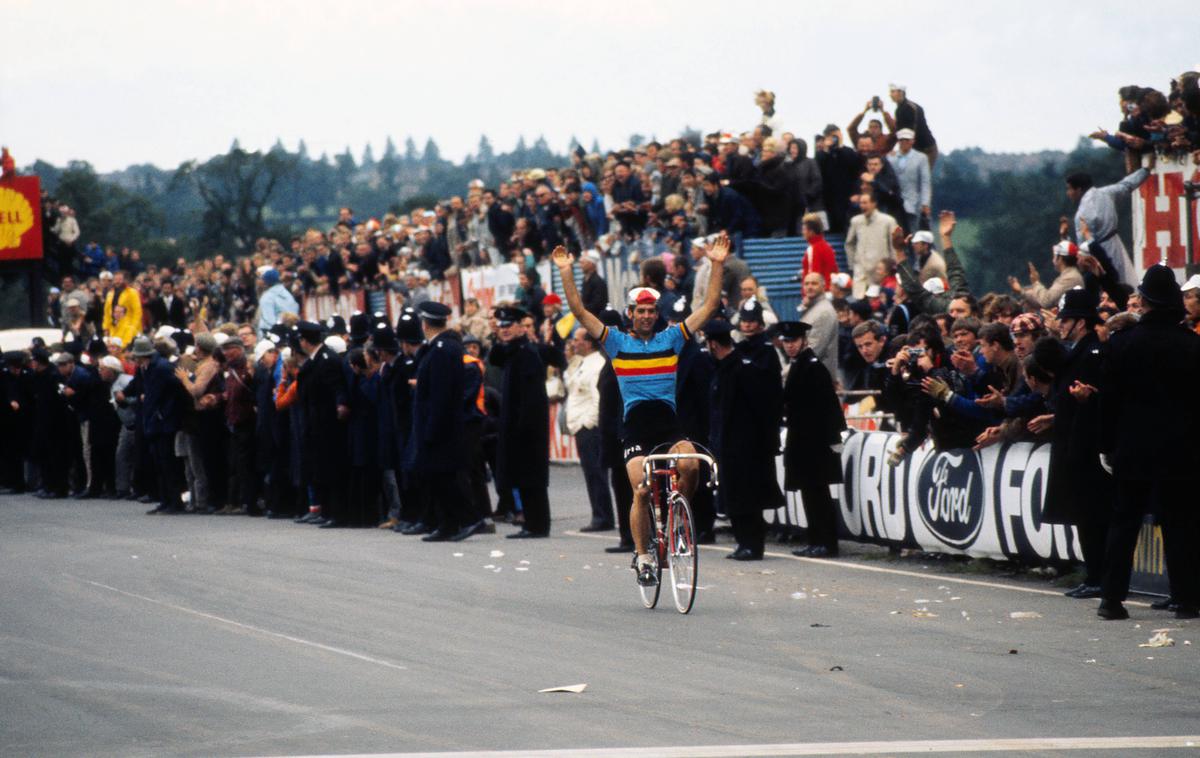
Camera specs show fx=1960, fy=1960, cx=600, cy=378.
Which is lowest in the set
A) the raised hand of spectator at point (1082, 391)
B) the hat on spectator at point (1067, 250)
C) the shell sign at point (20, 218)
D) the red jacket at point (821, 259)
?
the raised hand of spectator at point (1082, 391)

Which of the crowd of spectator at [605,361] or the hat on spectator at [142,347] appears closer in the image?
the crowd of spectator at [605,361]

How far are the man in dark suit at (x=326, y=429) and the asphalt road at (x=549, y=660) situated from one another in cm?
481

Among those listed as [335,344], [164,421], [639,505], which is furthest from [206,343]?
[639,505]

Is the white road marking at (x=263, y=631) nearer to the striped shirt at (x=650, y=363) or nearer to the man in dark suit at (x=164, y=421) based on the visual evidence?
the striped shirt at (x=650, y=363)

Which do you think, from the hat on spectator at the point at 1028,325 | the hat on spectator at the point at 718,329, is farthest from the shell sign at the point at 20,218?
the hat on spectator at the point at 1028,325

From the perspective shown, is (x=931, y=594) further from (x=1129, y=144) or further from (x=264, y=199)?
(x=264, y=199)

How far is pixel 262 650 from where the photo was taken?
11.1 metres

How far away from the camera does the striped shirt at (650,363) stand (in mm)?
13125

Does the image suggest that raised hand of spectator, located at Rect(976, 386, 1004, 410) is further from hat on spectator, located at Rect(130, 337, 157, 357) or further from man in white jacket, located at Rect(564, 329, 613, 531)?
hat on spectator, located at Rect(130, 337, 157, 357)

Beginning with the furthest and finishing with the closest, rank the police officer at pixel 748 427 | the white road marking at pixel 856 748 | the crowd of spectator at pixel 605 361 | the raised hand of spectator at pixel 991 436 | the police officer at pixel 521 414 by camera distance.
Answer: the police officer at pixel 521 414
the police officer at pixel 748 427
the raised hand of spectator at pixel 991 436
the crowd of spectator at pixel 605 361
the white road marking at pixel 856 748

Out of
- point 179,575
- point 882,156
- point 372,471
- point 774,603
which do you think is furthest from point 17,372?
point 774,603

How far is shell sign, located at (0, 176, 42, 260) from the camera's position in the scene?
4272cm

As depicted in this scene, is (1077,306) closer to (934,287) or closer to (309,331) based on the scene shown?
(934,287)

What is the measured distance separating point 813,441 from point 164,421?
10767 mm
